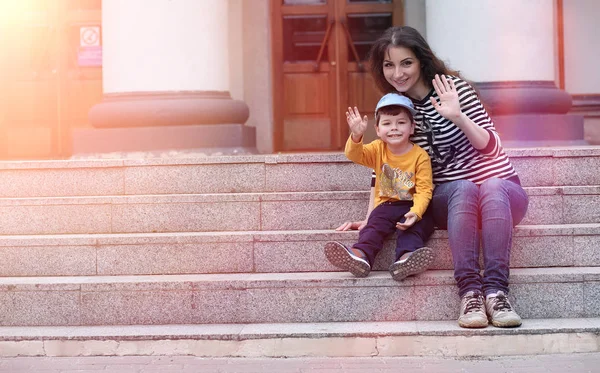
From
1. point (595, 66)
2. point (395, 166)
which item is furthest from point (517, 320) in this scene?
point (595, 66)

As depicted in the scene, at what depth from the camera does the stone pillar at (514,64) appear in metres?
7.76

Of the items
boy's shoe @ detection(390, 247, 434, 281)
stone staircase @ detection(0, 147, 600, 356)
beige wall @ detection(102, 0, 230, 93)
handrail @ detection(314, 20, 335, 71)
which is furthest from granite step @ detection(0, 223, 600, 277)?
handrail @ detection(314, 20, 335, 71)

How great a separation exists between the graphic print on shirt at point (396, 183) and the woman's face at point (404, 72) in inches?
20.7

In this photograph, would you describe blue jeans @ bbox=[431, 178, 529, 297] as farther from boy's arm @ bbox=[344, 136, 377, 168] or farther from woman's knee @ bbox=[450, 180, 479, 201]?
boy's arm @ bbox=[344, 136, 377, 168]

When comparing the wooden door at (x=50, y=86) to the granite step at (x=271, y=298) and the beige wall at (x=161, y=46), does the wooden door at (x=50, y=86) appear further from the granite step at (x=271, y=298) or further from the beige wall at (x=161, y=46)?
the granite step at (x=271, y=298)

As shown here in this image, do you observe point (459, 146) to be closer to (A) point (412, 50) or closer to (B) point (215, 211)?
(A) point (412, 50)

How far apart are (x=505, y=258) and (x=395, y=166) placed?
0.89m

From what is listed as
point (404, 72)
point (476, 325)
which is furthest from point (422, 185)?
point (476, 325)

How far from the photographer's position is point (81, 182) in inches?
253

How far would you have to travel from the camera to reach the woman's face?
518 cm

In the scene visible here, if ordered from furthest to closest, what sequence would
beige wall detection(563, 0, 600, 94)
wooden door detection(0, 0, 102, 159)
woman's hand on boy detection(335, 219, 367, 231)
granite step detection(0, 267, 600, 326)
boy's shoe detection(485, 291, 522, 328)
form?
wooden door detection(0, 0, 102, 159)
beige wall detection(563, 0, 600, 94)
woman's hand on boy detection(335, 219, 367, 231)
granite step detection(0, 267, 600, 326)
boy's shoe detection(485, 291, 522, 328)

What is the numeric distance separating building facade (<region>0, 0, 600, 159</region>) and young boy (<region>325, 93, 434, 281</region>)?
3.05 metres

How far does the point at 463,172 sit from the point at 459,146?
0.16 metres

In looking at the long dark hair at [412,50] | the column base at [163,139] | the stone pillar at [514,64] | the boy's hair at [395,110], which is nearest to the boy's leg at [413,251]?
the boy's hair at [395,110]
